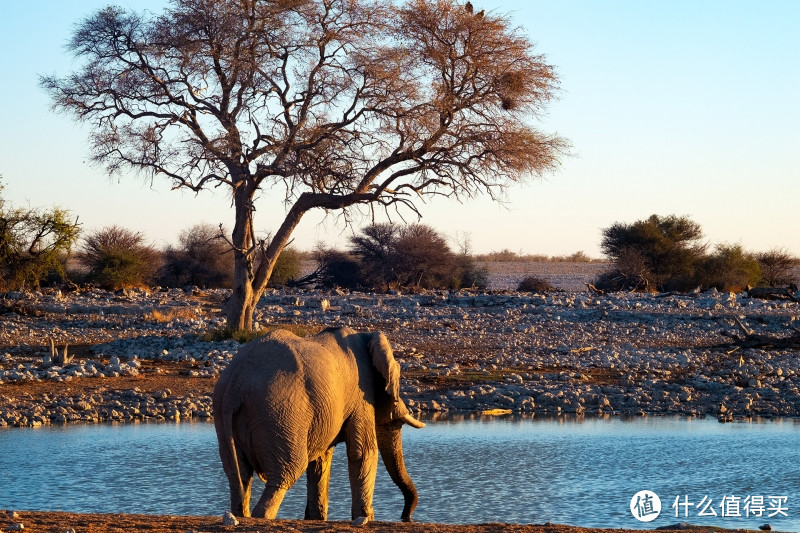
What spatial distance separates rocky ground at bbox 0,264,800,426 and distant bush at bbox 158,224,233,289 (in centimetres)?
1085

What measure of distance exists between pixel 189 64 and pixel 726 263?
28.8 metres

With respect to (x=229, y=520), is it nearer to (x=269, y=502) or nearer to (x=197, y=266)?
(x=269, y=502)

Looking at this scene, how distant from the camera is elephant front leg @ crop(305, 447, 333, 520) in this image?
8.38 metres

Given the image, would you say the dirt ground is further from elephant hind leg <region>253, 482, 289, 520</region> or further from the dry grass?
the dry grass

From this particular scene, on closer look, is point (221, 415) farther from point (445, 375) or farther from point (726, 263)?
point (726, 263)

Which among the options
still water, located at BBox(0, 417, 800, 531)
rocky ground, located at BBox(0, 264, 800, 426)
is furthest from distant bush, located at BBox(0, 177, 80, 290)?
still water, located at BBox(0, 417, 800, 531)

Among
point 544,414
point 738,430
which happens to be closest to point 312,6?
point 544,414

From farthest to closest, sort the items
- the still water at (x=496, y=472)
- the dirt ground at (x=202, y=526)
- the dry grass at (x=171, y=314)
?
the dry grass at (x=171, y=314) < the still water at (x=496, y=472) < the dirt ground at (x=202, y=526)

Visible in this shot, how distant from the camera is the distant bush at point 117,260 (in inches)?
1533

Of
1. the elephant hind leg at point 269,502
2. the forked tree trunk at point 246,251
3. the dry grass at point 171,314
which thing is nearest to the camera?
the elephant hind leg at point 269,502

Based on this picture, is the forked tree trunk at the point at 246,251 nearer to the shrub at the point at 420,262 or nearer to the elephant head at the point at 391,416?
the elephant head at the point at 391,416

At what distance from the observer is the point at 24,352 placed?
20.0 meters

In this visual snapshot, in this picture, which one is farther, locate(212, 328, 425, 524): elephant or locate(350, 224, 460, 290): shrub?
locate(350, 224, 460, 290): shrub

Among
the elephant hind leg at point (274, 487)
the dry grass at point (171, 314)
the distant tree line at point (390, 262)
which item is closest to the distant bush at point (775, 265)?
the distant tree line at point (390, 262)
